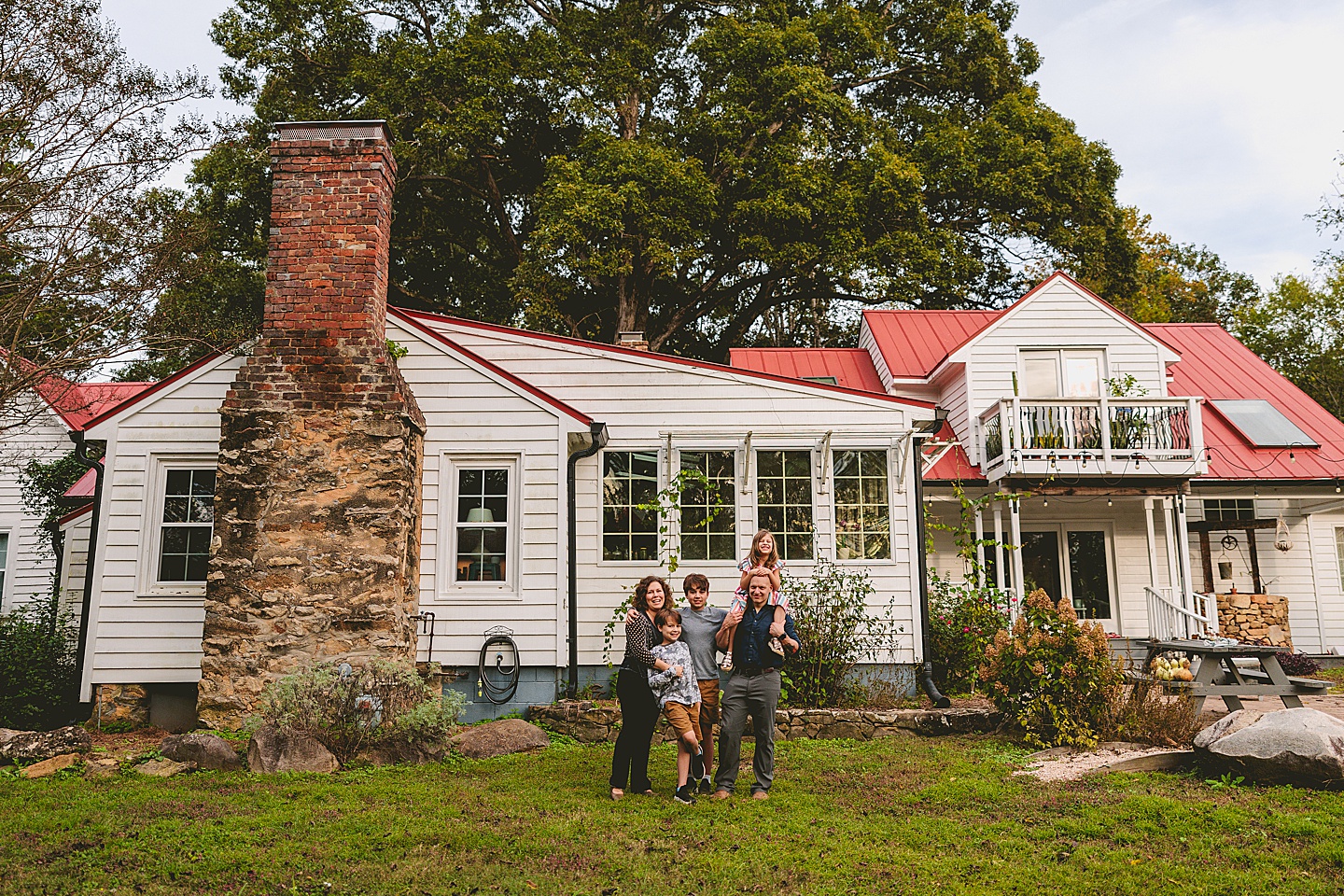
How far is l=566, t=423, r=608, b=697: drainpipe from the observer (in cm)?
1061

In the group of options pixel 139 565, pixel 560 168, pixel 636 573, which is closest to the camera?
pixel 139 565

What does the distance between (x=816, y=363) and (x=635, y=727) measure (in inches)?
523

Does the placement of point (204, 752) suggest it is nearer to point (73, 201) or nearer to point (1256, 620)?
point (73, 201)

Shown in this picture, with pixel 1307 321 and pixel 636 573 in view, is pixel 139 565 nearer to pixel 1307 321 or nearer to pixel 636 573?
pixel 636 573

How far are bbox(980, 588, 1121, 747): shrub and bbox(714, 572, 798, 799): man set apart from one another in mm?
2971

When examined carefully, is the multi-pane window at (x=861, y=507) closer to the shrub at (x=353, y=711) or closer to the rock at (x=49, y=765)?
the shrub at (x=353, y=711)

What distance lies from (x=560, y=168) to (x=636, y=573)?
1105 cm

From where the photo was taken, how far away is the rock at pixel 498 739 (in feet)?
27.6

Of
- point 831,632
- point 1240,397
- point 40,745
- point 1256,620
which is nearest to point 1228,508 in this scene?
point 1256,620

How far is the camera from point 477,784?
7.13m

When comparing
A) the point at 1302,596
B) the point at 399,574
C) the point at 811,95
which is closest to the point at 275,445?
the point at 399,574

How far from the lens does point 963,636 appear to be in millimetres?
11570

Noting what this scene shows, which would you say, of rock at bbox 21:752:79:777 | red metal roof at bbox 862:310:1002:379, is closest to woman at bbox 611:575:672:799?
rock at bbox 21:752:79:777

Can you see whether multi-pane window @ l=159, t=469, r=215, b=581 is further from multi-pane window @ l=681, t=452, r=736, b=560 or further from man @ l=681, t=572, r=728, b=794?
man @ l=681, t=572, r=728, b=794
